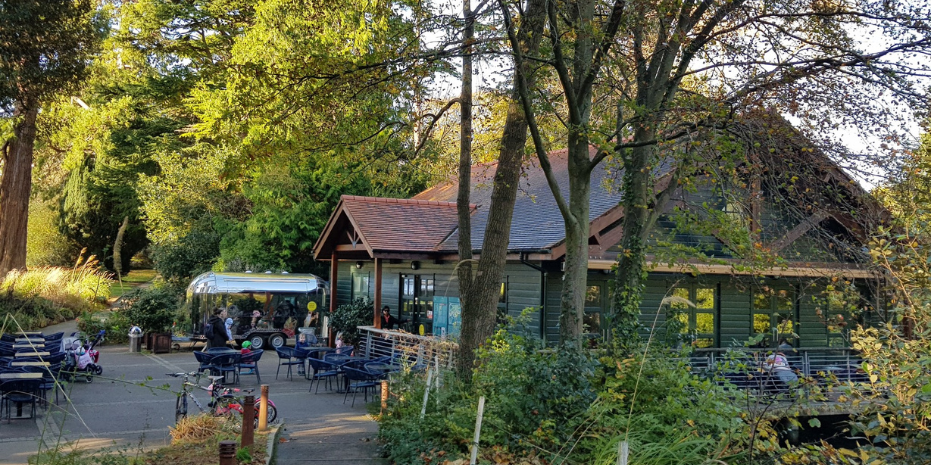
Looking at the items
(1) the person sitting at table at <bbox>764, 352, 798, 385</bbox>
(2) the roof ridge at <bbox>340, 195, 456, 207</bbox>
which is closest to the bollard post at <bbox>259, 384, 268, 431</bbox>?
(1) the person sitting at table at <bbox>764, 352, 798, 385</bbox>

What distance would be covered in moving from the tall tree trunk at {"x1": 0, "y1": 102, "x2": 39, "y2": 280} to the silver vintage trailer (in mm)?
10947

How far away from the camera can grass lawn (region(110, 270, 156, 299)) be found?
150 ft

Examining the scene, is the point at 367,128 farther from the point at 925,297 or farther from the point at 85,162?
the point at 85,162

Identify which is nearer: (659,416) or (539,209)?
(659,416)

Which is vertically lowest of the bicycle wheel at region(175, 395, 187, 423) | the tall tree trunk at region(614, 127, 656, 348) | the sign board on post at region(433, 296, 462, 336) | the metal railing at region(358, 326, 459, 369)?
the bicycle wheel at region(175, 395, 187, 423)

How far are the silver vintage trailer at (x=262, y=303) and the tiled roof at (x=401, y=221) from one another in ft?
16.7

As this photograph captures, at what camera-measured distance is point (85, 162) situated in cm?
4222

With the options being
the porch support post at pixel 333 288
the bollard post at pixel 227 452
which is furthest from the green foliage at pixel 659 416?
the porch support post at pixel 333 288

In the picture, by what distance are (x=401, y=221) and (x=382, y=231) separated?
4.10 feet

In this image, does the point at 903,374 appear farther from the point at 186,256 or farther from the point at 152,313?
the point at 186,256

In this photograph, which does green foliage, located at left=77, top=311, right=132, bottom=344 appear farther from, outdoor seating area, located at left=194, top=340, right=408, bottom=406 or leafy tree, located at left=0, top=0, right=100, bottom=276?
outdoor seating area, located at left=194, top=340, right=408, bottom=406

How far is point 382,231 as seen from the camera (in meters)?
20.2

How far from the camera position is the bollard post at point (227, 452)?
6.78m

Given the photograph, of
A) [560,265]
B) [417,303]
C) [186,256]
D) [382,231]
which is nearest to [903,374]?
[560,265]
